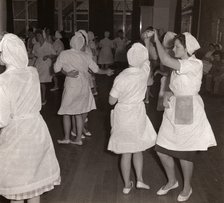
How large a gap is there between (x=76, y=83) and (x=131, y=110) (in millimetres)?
1553

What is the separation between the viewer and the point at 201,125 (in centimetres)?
331

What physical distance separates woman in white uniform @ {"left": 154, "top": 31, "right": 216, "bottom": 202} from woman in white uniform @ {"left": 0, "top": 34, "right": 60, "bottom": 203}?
1.09 m

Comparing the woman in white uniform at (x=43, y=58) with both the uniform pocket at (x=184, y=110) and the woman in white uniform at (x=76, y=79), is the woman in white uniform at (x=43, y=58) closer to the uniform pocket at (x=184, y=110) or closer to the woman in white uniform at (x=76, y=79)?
the woman in white uniform at (x=76, y=79)

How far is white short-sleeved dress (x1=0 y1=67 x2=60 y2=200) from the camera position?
8.21 feet

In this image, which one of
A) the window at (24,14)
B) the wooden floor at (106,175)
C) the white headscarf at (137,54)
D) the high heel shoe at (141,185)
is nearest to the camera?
the white headscarf at (137,54)

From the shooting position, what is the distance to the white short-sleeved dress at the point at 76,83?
4688mm

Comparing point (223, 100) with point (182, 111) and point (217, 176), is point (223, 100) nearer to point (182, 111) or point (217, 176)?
point (217, 176)

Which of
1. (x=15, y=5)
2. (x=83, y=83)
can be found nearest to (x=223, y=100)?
(x=83, y=83)

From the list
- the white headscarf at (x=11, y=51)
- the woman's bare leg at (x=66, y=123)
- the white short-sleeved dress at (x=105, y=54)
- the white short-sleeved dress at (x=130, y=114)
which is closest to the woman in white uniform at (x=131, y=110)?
the white short-sleeved dress at (x=130, y=114)

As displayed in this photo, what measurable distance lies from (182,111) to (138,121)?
43cm

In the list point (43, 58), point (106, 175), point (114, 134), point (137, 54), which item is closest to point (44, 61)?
point (43, 58)

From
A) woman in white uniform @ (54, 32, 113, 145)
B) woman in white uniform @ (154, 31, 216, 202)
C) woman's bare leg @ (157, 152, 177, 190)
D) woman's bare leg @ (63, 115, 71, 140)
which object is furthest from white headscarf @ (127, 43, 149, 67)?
woman's bare leg @ (63, 115, 71, 140)

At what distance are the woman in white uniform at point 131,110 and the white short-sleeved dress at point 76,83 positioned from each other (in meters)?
1.35

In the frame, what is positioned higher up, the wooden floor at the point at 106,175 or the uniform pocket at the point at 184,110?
the uniform pocket at the point at 184,110
